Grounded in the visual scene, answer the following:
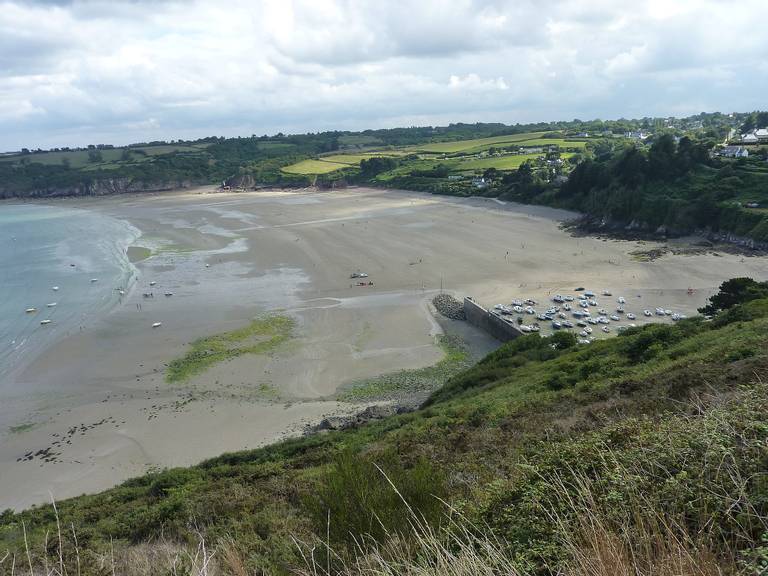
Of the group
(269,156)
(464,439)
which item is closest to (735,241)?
(464,439)

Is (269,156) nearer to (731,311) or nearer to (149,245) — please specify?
(149,245)

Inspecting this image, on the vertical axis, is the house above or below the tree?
above

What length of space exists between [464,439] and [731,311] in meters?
14.1

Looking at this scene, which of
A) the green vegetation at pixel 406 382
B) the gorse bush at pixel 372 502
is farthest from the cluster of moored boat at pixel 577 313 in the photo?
the gorse bush at pixel 372 502

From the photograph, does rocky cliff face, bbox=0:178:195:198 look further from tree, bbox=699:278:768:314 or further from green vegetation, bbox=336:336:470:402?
tree, bbox=699:278:768:314

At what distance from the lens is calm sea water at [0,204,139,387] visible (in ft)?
104

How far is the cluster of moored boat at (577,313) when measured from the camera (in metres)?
28.2

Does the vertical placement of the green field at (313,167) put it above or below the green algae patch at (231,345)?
above

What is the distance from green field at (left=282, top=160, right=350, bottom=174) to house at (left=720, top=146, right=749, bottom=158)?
84723mm

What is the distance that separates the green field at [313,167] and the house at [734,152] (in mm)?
84723

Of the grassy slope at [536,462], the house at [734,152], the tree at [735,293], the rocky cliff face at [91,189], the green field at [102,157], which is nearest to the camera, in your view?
the grassy slope at [536,462]

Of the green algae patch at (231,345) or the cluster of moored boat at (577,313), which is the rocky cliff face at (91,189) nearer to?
the green algae patch at (231,345)

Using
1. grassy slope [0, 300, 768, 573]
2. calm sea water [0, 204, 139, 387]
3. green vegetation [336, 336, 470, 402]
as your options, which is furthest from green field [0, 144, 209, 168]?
grassy slope [0, 300, 768, 573]

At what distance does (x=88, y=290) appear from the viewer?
40500 mm
